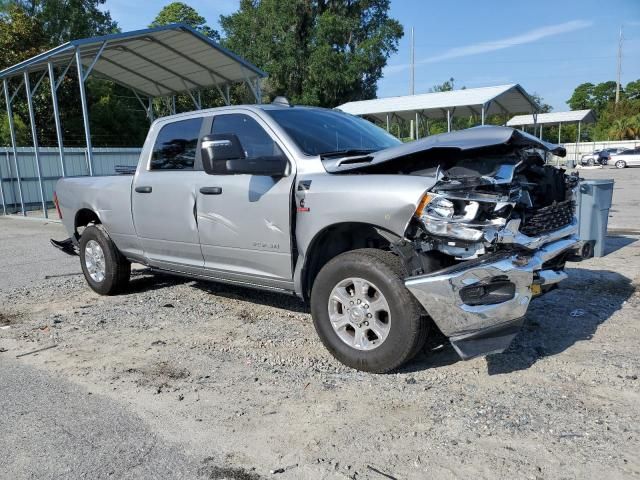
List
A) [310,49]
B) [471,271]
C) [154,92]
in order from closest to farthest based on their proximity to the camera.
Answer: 1. [471,271]
2. [154,92]
3. [310,49]

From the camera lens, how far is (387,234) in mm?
3709

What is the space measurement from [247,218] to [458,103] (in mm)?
21968

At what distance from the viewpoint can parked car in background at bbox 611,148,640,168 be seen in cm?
3816

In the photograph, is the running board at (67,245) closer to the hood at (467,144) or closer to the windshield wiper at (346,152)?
the windshield wiper at (346,152)

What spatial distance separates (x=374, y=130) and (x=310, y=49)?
107ft

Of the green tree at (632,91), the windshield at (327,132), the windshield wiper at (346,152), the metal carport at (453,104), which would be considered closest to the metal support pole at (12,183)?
the metal carport at (453,104)

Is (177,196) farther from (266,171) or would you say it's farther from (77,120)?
(77,120)

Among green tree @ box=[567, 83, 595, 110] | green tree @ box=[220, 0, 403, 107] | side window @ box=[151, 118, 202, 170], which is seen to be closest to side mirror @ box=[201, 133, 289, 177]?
side window @ box=[151, 118, 202, 170]

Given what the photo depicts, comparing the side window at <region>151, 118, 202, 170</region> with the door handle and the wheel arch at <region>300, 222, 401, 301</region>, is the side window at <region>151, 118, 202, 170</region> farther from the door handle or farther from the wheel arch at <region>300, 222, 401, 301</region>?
the wheel arch at <region>300, 222, 401, 301</region>

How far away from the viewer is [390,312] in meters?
3.57

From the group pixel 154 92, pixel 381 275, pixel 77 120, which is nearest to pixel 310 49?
pixel 77 120

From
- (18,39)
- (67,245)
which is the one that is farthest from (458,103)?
(18,39)

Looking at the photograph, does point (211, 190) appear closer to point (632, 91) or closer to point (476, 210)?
point (476, 210)

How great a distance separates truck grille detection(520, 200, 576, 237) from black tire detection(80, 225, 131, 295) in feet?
14.7
